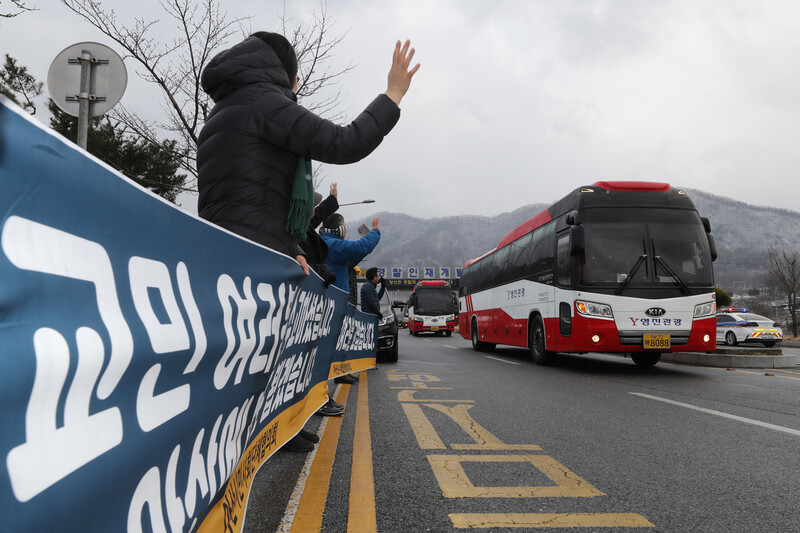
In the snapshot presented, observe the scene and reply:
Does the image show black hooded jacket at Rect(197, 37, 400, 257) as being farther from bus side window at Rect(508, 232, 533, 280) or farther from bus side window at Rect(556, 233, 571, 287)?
bus side window at Rect(508, 232, 533, 280)

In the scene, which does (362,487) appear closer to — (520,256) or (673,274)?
(673,274)

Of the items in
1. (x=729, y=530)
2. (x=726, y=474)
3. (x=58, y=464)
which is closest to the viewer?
(x=58, y=464)

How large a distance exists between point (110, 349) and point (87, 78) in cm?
575

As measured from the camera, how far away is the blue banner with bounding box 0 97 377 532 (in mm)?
888

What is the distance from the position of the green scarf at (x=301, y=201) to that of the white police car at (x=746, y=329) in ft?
80.2

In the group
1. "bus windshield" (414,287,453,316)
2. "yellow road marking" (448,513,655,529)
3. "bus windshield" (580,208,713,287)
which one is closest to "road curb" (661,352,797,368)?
"bus windshield" (580,208,713,287)

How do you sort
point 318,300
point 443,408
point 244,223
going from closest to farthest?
point 244,223 → point 318,300 → point 443,408

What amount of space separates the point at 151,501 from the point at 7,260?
760 mm

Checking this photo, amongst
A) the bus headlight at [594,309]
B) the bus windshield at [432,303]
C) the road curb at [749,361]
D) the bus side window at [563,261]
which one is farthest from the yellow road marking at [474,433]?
the bus windshield at [432,303]

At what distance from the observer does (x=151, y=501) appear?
1356 millimetres

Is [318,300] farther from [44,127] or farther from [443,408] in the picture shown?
[44,127]

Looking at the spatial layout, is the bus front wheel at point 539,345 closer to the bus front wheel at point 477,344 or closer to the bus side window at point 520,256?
the bus side window at point 520,256

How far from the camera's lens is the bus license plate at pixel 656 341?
8.97 meters

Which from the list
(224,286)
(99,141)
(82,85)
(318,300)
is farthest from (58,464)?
(99,141)
